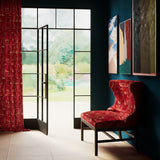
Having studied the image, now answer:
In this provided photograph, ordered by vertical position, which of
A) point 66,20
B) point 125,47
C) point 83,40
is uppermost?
point 66,20

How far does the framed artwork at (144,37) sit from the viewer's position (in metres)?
3.73

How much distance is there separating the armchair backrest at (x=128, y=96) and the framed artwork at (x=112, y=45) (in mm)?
677

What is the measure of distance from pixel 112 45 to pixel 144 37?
169 centimetres

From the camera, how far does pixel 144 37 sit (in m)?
3.99

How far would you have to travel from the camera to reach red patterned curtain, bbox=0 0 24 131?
578 cm

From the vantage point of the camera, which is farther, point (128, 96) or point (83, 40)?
point (83, 40)

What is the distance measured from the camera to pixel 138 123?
424 cm

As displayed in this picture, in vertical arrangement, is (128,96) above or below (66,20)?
below

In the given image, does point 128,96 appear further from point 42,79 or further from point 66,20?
point 66,20

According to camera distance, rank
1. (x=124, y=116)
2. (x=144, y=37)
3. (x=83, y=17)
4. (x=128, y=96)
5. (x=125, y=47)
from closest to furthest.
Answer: (x=144, y=37), (x=124, y=116), (x=128, y=96), (x=125, y=47), (x=83, y=17)

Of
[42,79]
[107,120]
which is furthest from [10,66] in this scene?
[107,120]

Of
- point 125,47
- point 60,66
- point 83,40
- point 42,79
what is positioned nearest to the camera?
point 125,47

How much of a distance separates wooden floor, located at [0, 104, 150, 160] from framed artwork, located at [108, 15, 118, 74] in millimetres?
1423

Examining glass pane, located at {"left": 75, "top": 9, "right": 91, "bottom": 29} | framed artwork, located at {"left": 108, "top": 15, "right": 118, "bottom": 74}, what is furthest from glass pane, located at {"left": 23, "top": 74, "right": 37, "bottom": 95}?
framed artwork, located at {"left": 108, "top": 15, "right": 118, "bottom": 74}
